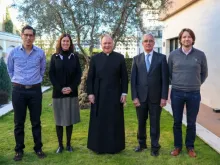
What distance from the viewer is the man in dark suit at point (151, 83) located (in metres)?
4.03

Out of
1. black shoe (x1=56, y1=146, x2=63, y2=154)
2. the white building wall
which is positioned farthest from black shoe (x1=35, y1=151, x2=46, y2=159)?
the white building wall

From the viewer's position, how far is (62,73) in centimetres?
414

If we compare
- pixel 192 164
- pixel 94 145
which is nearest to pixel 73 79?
pixel 94 145

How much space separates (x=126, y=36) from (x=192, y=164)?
506cm

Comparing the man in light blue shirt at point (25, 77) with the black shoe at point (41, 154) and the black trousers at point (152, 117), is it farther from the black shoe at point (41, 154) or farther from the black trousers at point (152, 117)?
the black trousers at point (152, 117)

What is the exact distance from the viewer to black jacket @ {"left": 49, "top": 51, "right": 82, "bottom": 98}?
163 inches

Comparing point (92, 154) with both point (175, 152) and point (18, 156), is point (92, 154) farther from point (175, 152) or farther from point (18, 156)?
point (175, 152)

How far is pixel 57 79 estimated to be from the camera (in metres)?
4.15

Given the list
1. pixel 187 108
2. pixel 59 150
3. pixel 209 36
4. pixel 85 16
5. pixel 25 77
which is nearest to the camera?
pixel 25 77

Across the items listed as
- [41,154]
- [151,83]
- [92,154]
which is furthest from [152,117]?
[41,154]

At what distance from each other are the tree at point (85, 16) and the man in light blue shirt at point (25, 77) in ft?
10.1

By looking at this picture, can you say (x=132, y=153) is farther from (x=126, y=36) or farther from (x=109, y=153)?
(x=126, y=36)

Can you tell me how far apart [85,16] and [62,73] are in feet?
10.7

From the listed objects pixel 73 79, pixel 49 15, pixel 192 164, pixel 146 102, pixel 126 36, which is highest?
pixel 49 15
